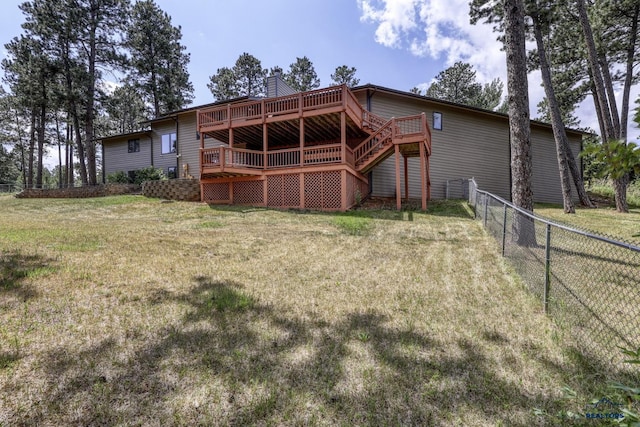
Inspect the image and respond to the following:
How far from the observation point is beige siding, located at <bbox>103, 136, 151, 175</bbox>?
851 inches

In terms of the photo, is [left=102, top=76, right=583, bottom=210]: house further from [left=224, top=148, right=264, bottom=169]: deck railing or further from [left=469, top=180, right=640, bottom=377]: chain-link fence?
[left=469, top=180, right=640, bottom=377]: chain-link fence

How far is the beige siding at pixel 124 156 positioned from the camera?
21.6 meters

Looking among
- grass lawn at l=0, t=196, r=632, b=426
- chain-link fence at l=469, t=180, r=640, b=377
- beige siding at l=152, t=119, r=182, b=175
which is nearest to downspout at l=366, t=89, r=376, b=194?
grass lawn at l=0, t=196, r=632, b=426

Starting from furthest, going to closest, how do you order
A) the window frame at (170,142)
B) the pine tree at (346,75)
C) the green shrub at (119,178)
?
the pine tree at (346,75)
the window frame at (170,142)
the green shrub at (119,178)

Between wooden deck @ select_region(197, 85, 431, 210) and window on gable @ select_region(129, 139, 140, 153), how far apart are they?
35.1 feet

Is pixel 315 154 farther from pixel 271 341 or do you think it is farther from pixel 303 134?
pixel 271 341

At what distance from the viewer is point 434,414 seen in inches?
77.8

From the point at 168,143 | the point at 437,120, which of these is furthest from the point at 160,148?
the point at 437,120

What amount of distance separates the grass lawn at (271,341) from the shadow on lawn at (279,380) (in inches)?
0.5

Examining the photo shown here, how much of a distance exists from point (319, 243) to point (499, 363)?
14.9 ft

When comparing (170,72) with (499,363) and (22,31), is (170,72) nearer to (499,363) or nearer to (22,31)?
(22,31)

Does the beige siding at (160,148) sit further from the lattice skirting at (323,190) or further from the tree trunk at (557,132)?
the tree trunk at (557,132)

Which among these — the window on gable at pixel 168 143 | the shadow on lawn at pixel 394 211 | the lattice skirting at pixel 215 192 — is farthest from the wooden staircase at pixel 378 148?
the window on gable at pixel 168 143

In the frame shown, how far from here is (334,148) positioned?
12422mm
